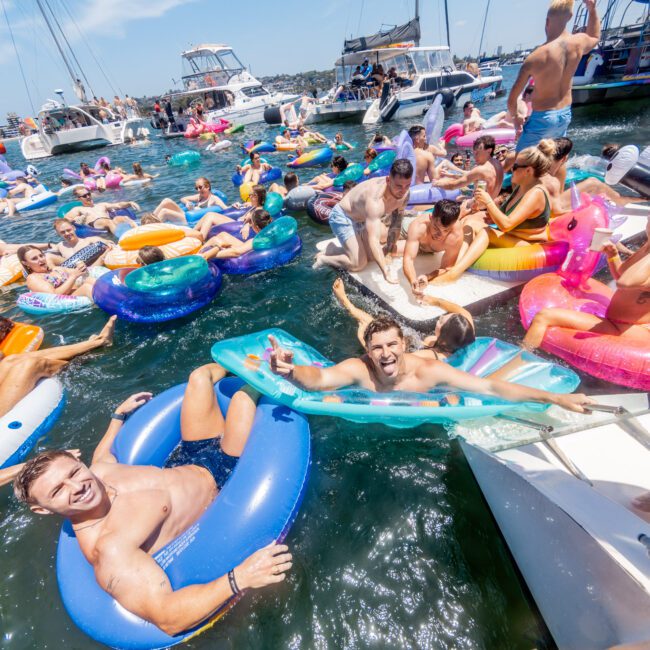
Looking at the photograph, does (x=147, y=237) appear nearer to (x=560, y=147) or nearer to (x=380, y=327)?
(x=380, y=327)

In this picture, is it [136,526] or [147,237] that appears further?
[147,237]

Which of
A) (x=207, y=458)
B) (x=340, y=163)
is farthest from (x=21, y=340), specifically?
(x=340, y=163)

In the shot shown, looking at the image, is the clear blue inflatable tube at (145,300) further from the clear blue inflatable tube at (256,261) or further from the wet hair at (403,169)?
the wet hair at (403,169)

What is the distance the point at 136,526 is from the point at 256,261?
4.32m

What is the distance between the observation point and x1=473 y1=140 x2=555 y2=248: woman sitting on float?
13.1 feet

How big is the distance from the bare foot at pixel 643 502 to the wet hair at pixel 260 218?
5573mm

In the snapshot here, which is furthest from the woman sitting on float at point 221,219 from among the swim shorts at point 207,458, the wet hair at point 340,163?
the swim shorts at point 207,458

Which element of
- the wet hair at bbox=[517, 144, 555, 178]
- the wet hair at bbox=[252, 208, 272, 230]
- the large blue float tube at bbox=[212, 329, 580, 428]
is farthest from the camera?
the wet hair at bbox=[252, 208, 272, 230]

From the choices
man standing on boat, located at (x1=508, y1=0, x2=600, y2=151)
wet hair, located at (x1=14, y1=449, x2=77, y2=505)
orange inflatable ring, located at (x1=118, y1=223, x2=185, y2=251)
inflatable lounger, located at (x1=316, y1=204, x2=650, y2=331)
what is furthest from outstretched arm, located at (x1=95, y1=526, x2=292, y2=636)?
man standing on boat, located at (x1=508, y1=0, x2=600, y2=151)

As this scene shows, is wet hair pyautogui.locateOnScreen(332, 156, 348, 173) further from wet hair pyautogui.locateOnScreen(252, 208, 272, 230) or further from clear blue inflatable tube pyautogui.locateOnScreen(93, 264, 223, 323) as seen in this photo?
clear blue inflatable tube pyautogui.locateOnScreen(93, 264, 223, 323)

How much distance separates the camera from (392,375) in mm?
2623

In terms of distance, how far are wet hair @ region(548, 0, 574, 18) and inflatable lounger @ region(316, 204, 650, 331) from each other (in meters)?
2.59

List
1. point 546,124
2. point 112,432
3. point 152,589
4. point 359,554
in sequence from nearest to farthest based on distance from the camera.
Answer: point 152,589 < point 359,554 < point 112,432 < point 546,124

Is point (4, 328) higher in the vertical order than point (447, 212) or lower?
lower
